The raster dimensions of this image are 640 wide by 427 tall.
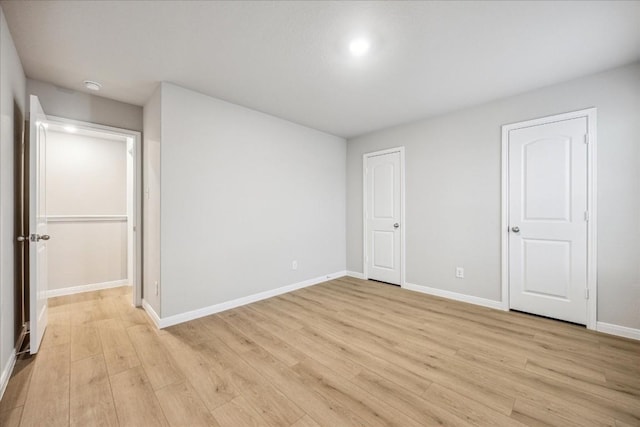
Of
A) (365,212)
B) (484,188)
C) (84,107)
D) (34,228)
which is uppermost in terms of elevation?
(84,107)

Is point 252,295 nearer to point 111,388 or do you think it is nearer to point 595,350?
point 111,388

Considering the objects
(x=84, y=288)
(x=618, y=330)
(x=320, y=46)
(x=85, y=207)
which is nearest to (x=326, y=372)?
(x=320, y=46)

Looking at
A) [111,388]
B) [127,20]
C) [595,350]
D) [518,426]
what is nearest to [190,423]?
[111,388]

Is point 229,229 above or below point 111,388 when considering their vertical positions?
above

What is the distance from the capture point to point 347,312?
3.07m

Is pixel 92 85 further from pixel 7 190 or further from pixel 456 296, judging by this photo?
pixel 456 296

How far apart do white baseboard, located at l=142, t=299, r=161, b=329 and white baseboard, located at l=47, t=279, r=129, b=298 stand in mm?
1361

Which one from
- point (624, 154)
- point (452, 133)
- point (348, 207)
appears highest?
point (452, 133)

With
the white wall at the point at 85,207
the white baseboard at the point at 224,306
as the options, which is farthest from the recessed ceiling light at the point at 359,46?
the white wall at the point at 85,207

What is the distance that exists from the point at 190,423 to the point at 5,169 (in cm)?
209

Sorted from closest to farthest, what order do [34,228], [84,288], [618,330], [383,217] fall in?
[34,228] → [618,330] → [84,288] → [383,217]

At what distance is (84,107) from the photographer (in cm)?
288

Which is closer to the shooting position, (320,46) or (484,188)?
(320,46)

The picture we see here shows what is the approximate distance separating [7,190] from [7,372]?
1.25 m
